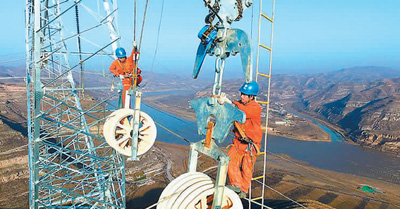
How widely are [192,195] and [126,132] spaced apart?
11.9 feet

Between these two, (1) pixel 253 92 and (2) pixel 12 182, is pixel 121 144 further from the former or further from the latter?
(2) pixel 12 182

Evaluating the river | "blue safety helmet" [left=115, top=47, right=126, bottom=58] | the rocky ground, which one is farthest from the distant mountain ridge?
"blue safety helmet" [left=115, top=47, right=126, bottom=58]

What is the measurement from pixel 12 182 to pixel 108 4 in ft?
61.5

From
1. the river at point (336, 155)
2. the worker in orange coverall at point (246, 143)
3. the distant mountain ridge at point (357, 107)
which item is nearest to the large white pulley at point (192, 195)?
the worker in orange coverall at point (246, 143)

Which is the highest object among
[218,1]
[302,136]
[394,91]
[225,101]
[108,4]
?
[108,4]

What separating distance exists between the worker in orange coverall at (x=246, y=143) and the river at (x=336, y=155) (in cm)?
3250

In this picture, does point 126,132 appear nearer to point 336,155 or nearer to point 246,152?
point 246,152

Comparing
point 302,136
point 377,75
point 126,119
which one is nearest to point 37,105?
point 126,119

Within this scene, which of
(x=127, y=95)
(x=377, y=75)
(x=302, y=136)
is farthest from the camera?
(x=377, y=75)

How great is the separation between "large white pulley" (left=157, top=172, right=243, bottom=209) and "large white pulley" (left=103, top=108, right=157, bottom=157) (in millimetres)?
2909

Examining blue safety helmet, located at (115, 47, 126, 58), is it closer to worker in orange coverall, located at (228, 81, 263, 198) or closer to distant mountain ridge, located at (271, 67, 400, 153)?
worker in orange coverall, located at (228, 81, 263, 198)

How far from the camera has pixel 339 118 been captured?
Answer: 57031 mm

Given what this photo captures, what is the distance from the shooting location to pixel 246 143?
14.5 feet

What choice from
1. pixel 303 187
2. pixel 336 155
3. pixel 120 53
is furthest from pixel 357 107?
pixel 120 53
